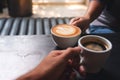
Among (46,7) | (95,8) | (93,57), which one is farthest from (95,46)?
(46,7)

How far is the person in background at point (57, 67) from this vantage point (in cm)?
62

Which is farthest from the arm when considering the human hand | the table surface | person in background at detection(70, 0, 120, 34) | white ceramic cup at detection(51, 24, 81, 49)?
white ceramic cup at detection(51, 24, 81, 49)

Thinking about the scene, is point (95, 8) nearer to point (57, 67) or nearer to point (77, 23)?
point (77, 23)

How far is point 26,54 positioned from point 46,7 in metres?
1.97

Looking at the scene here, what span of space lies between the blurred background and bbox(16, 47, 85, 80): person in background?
1.80 meters

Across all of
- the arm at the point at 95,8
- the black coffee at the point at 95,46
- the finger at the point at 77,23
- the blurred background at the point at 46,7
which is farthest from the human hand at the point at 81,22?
the blurred background at the point at 46,7

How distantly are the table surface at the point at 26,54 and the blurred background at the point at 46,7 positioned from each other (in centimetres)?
155

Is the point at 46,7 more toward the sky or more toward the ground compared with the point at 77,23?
more toward the ground

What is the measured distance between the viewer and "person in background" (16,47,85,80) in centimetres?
62

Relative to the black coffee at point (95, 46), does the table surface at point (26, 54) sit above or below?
below

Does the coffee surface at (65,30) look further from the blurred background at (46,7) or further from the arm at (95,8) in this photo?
the blurred background at (46,7)

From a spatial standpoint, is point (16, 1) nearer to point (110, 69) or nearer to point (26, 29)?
point (26, 29)

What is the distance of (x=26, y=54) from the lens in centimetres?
78

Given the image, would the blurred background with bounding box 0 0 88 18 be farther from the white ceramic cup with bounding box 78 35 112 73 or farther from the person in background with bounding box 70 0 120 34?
the white ceramic cup with bounding box 78 35 112 73
